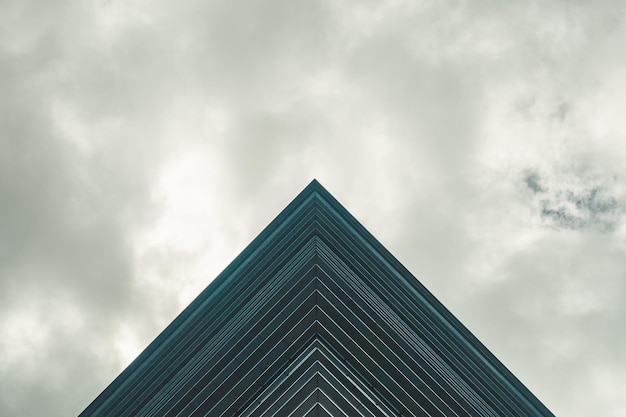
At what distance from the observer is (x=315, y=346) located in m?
31.2

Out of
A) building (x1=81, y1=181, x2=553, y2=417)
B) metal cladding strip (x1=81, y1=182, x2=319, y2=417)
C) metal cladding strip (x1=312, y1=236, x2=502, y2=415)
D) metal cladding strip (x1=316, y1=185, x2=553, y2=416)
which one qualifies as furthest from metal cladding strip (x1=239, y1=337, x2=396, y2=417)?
metal cladding strip (x1=81, y1=182, x2=319, y2=417)

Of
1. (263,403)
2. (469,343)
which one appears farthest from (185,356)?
(469,343)

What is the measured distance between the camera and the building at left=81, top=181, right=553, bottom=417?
3170cm

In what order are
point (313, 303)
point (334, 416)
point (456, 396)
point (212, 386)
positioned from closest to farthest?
point (334, 416), point (313, 303), point (212, 386), point (456, 396)

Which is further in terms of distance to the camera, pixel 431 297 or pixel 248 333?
pixel 431 297

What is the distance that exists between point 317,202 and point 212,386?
65.4 ft

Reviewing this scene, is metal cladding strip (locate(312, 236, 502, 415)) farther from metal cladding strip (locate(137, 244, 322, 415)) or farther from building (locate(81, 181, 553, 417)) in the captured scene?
metal cladding strip (locate(137, 244, 322, 415))

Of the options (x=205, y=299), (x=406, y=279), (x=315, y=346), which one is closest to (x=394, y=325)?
(x=406, y=279)

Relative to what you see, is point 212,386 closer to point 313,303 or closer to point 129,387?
point 313,303

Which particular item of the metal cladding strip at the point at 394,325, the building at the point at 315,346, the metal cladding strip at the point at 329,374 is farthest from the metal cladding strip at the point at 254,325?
the metal cladding strip at the point at 329,374

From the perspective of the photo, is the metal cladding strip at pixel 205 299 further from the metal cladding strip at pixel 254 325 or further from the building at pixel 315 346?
the metal cladding strip at pixel 254 325

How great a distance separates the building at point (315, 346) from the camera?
31.7m

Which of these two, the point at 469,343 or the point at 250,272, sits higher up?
the point at 469,343

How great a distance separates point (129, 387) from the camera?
171ft
